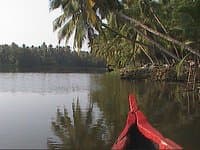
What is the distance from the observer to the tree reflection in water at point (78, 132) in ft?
41.4

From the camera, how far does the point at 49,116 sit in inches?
746

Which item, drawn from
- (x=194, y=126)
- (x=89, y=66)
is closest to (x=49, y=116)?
(x=194, y=126)

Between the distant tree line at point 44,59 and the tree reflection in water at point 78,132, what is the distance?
10057cm

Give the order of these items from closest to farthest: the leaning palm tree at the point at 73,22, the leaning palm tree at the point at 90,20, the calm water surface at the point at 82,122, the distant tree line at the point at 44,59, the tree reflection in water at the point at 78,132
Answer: the tree reflection in water at the point at 78,132 → the calm water surface at the point at 82,122 → the leaning palm tree at the point at 90,20 → the leaning palm tree at the point at 73,22 → the distant tree line at the point at 44,59

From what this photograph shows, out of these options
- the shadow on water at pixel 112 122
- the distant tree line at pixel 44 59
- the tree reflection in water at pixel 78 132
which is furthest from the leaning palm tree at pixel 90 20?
the distant tree line at pixel 44 59

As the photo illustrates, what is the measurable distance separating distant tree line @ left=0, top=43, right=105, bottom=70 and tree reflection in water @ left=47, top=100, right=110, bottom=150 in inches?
3959

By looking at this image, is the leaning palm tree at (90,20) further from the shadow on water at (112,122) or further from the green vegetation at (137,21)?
the shadow on water at (112,122)

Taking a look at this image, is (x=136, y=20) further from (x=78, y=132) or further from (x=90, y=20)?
(x=78, y=132)

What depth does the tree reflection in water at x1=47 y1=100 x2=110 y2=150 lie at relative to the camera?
12609 mm

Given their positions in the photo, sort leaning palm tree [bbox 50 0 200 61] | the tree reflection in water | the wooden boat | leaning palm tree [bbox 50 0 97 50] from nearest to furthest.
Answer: the wooden boat → the tree reflection in water → leaning palm tree [bbox 50 0 200 61] → leaning palm tree [bbox 50 0 97 50]

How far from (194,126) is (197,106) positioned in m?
6.29

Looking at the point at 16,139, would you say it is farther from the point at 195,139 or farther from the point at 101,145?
the point at 195,139

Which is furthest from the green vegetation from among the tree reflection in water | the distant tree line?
the distant tree line

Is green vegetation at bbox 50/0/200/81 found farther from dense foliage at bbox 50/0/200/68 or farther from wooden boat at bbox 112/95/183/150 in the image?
wooden boat at bbox 112/95/183/150
